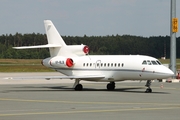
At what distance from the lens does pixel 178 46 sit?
15325 centimetres

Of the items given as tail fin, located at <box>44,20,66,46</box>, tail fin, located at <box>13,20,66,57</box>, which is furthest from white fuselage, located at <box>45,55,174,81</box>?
Result: tail fin, located at <box>44,20,66,46</box>

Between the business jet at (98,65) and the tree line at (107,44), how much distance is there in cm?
6068

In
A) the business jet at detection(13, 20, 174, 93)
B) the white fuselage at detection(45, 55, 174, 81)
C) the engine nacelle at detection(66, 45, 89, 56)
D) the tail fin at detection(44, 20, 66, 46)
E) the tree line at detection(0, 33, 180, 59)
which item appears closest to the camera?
the white fuselage at detection(45, 55, 174, 81)

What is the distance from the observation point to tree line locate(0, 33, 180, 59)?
11400 cm

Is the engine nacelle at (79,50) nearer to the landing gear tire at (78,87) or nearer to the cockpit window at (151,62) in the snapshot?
the landing gear tire at (78,87)

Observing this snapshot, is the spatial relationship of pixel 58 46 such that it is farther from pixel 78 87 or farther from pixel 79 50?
pixel 78 87

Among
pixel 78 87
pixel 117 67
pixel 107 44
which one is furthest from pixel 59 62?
pixel 107 44

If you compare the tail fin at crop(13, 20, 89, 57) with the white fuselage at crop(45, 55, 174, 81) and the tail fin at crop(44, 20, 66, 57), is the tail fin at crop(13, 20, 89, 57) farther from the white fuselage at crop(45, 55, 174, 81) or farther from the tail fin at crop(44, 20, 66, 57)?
the white fuselage at crop(45, 55, 174, 81)

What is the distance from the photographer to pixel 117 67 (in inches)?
1565

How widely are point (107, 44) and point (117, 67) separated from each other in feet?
296

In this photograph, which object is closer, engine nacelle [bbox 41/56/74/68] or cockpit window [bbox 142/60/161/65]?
cockpit window [bbox 142/60/161/65]

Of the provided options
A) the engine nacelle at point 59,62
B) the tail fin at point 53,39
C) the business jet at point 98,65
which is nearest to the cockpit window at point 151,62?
the business jet at point 98,65

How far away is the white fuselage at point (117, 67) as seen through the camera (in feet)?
123
